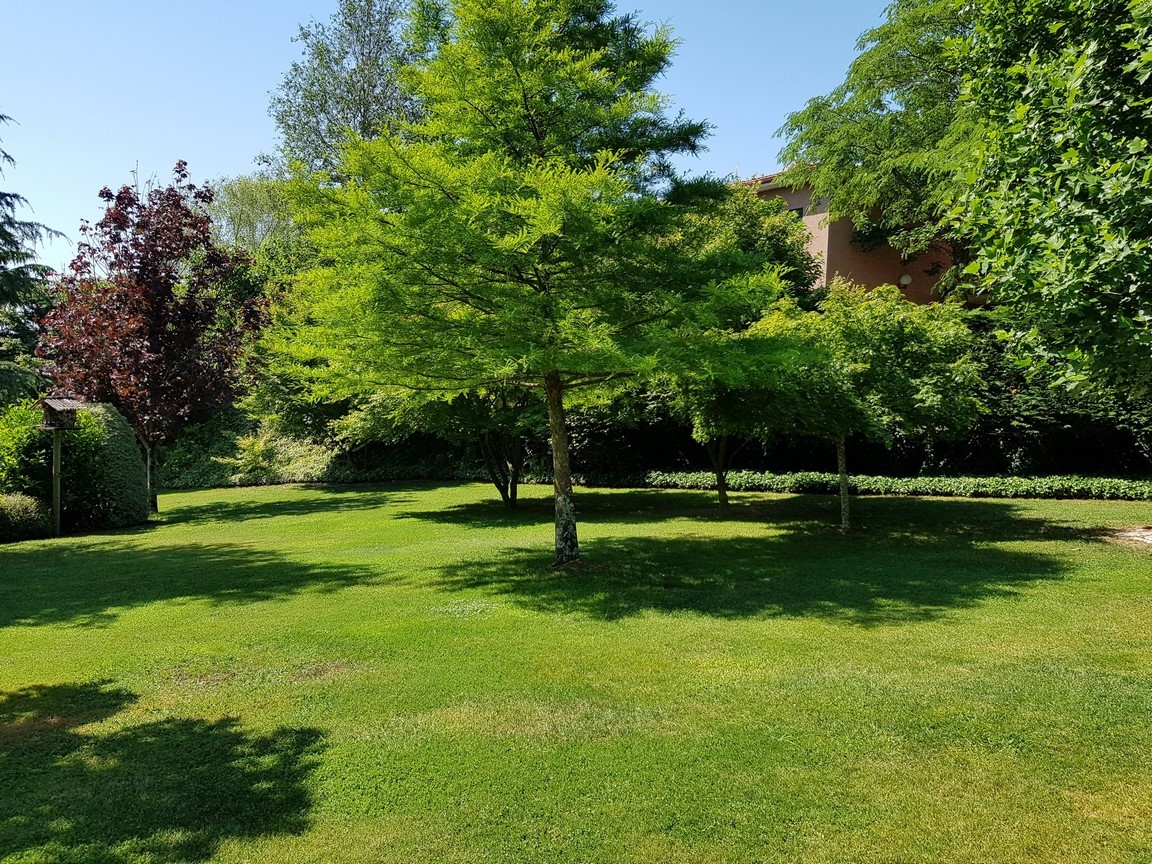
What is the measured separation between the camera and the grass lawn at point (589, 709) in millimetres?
3432

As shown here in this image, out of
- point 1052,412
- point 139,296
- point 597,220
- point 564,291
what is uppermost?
point 139,296

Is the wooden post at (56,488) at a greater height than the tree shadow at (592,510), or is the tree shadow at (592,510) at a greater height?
the wooden post at (56,488)

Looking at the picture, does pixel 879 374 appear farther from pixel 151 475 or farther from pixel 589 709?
pixel 151 475

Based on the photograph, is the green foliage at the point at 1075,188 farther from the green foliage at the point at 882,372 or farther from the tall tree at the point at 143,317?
the tall tree at the point at 143,317

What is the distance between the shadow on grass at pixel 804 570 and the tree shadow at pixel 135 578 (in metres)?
2.12

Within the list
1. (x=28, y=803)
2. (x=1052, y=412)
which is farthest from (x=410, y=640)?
(x=1052, y=412)

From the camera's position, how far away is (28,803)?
3.78 metres

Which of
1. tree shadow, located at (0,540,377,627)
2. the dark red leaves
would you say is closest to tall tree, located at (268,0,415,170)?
the dark red leaves

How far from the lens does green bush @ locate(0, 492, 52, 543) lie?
13523mm

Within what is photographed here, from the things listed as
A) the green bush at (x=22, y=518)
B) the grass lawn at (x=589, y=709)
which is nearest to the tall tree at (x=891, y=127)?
the grass lawn at (x=589, y=709)

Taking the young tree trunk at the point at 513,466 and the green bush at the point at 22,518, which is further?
the young tree trunk at the point at 513,466

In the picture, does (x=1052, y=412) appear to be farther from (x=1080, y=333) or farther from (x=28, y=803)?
(x=28, y=803)

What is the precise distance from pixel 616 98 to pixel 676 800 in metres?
8.58

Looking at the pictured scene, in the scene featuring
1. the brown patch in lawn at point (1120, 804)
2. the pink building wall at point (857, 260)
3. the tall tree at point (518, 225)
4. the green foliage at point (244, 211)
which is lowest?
the brown patch in lawn at point (1120, 804)
